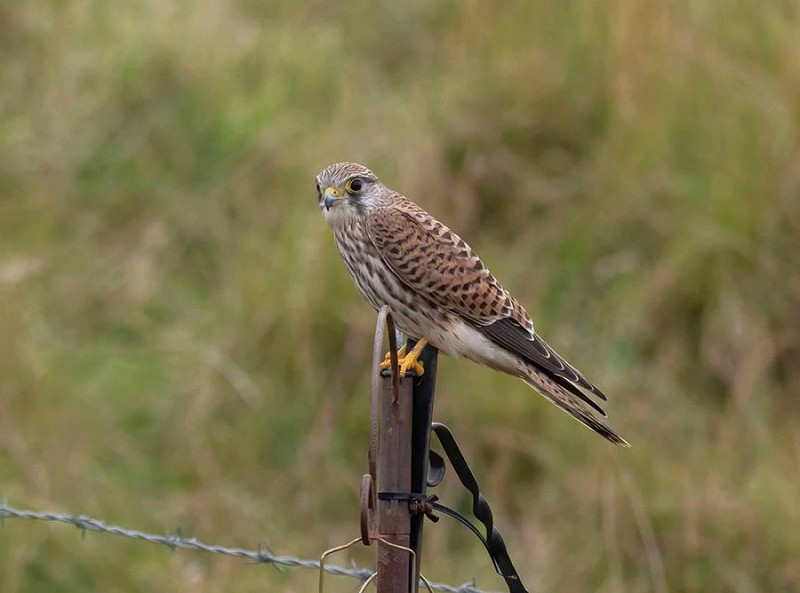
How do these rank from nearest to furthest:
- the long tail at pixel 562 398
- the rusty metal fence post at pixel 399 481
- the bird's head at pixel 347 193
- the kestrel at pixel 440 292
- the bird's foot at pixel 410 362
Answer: the rusty metal fence post at pixel 399 481 < the bird's foot at pixel 410 362 < the long tail at pixel 562 398 < the kestrel at pixel 440 292 < the bird's head at pixel 347 193

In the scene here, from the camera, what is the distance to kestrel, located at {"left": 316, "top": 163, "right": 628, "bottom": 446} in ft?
11.8

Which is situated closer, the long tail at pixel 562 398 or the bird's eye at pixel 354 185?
the long tail at pixel 562 398

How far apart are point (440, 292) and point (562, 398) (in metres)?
0.45

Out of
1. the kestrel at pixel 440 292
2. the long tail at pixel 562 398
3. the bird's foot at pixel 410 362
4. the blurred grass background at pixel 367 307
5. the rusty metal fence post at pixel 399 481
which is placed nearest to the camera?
the rusty metal fence post at pixel 399 481

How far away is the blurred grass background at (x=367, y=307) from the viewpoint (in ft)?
15.7

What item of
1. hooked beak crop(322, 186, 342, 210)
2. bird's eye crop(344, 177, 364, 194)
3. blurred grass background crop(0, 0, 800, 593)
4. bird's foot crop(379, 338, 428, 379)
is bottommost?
bird's foot crop(379, 338, 428, 379)

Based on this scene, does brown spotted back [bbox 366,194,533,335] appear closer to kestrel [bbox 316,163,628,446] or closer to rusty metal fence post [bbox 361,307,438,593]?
kestrel [bbox 316,163,628,446]

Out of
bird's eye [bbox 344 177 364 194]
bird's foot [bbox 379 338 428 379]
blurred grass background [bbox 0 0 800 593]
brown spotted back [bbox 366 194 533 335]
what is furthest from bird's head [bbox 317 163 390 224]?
blurred grass background [bbox 0 0 800 593]

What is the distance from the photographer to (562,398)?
11.2 feet

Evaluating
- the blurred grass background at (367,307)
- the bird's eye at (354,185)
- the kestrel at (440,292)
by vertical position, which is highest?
the blurred grass background at (367,307)

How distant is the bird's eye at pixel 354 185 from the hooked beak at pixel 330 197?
33 millimetres

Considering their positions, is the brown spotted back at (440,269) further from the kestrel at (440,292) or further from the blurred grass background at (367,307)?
the blurred grass background at (367,307)

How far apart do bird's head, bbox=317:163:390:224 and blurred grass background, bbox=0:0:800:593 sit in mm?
1437

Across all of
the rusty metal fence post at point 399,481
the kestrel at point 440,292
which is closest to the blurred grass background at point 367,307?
the kestrel at point 440,292
